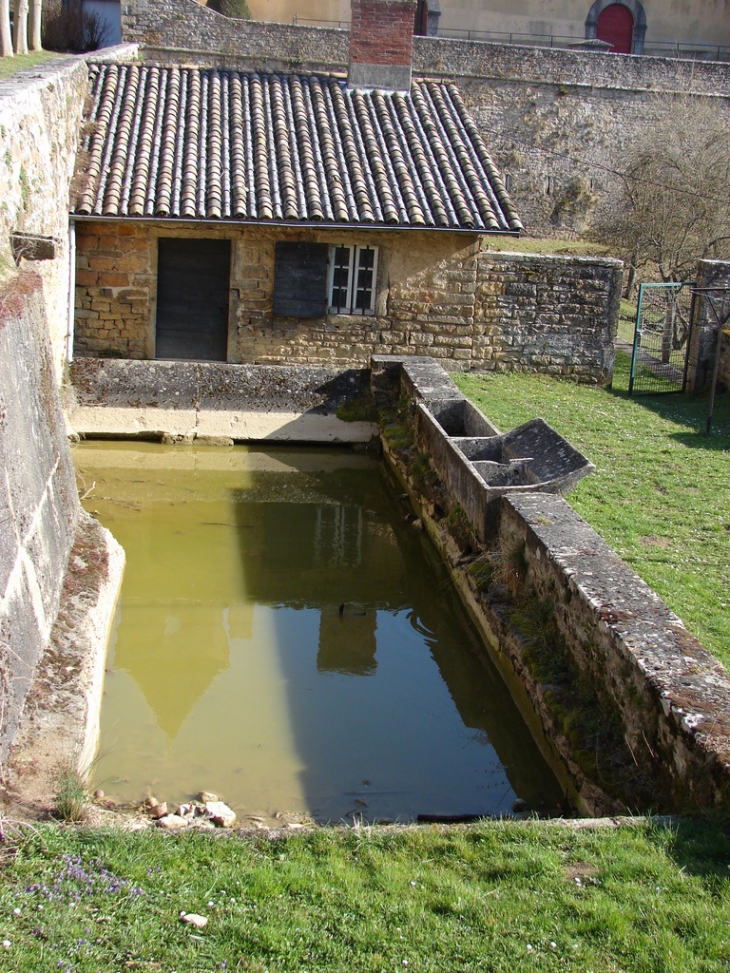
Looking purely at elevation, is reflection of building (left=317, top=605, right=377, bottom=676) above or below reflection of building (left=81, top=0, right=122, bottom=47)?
below

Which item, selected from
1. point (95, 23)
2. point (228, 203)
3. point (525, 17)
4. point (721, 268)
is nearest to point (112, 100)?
point (228, 203)

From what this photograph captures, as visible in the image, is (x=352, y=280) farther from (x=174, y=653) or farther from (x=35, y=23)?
(x=35, y=23)

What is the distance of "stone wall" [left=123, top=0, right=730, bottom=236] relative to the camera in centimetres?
2817

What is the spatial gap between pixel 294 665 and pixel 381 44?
1267 centimetres

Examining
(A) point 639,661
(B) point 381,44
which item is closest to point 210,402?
(B) point 381,44

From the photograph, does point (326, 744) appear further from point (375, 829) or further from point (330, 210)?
point (330, 210)

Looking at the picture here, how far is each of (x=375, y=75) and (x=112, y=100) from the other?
4420mm

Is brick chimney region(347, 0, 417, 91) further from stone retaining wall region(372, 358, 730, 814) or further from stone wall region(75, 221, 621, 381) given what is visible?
stone retaining wall region(372, 358, 730, 814)

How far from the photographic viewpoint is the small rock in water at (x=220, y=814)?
5141mm

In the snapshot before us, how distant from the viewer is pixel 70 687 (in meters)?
5.59

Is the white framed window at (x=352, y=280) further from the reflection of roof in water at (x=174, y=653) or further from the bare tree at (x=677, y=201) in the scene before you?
the bare tree at (x=677, y=201)

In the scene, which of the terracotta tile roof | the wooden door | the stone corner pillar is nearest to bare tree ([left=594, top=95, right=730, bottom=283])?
the stone corner pillar

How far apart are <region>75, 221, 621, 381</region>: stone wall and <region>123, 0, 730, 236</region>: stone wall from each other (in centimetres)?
1490

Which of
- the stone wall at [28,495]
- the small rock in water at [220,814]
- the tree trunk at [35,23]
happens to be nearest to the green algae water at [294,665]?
the small rock in water at [220,814]
